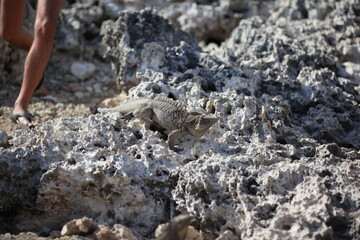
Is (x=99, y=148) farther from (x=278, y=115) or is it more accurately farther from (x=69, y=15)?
(x=69, y=15)

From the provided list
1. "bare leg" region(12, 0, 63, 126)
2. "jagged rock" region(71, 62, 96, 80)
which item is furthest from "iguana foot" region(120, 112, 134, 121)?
"jagged rock" region(71, 62, 96, 80)

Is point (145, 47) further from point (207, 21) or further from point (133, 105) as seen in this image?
point (207, 21)

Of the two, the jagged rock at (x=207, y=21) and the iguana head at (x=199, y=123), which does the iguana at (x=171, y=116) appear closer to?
the iguana head at (x=199, y=123)

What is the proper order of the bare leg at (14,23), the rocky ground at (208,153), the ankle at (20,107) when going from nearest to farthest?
the rocky ground at (208,153) < the ankle at (20,107) < the bare leg at (14,23)

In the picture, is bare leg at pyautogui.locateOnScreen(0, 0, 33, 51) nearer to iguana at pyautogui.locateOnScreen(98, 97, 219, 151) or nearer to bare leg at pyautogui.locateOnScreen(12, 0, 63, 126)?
bare leg at pyautogui.locateOnScreen(12, 0, 63, 126)

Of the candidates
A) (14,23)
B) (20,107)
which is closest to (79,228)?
(20,107)

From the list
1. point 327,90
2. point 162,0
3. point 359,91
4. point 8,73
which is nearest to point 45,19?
point 8,73

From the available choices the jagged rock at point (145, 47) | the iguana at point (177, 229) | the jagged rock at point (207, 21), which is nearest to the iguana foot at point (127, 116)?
the jagged rock at point (145, 47)
